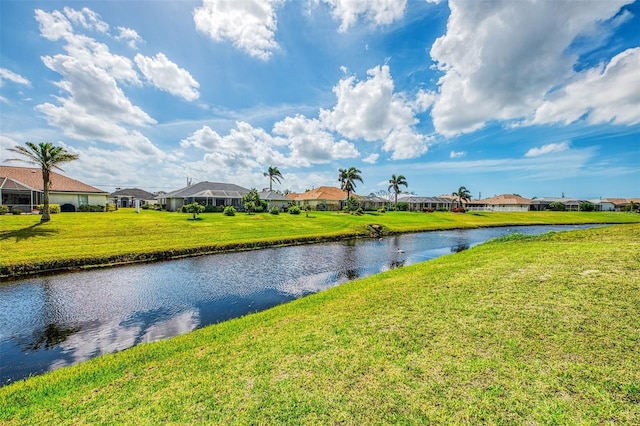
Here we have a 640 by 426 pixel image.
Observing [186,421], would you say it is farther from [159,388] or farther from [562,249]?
[562,249]

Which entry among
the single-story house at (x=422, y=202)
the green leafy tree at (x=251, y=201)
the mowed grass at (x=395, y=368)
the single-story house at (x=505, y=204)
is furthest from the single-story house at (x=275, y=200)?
the single-story house at (x=505, y=204)

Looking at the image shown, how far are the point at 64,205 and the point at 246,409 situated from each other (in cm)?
5052

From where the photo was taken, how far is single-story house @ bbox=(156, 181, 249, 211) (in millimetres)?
54531

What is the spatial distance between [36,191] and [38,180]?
563cm

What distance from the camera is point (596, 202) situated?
11400cm

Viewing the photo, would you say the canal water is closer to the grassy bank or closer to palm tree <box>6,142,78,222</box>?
the grassy bank

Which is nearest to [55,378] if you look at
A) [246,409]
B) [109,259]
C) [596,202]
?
[246,409]

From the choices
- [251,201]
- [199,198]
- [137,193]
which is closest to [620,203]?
[251,201]

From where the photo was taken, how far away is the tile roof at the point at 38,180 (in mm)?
40688

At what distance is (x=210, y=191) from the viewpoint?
56812 mm

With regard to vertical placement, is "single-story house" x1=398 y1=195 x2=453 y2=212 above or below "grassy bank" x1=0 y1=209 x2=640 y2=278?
above

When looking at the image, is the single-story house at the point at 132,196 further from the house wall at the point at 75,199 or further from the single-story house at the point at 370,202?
the single-story house at the point at 370,202

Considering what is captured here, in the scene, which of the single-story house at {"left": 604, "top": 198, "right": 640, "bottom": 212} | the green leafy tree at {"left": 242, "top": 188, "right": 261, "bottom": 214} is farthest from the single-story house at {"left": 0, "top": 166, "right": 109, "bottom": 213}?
the single-story house at {"left": 604, "top": 198, "right": 640, "bottom": 212}

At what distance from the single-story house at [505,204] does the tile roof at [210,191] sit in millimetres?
88045
